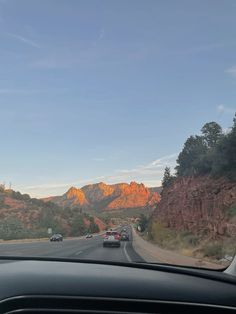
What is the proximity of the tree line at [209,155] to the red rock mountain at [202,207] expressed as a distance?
120 cm

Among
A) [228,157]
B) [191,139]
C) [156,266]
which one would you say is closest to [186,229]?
[228,157]

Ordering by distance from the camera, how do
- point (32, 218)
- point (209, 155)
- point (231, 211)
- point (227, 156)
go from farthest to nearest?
point (32, 218)
point (209, 155)
point (227, 156)
point (231, 211)

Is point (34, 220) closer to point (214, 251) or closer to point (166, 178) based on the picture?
point (166, 178)

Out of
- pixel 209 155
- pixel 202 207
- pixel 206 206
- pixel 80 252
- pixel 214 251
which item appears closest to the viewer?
pixel 214 251

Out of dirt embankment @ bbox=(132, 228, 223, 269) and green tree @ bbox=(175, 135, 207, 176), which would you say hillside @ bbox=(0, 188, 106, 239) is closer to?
green tree @ bbox=(175, 135, 207, 176)

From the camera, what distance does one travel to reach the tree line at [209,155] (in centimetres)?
6001

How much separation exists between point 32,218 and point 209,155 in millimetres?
70723

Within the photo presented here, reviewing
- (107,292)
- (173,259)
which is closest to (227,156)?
(173,259)

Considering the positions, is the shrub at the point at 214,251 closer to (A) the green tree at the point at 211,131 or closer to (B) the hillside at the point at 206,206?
(B) the hillside at the point at 206,206

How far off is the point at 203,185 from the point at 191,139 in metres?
27.1

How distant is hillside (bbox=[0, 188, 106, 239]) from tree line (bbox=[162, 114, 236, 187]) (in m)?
27.1

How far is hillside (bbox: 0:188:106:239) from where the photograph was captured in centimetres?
11238

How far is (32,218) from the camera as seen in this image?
437 feet

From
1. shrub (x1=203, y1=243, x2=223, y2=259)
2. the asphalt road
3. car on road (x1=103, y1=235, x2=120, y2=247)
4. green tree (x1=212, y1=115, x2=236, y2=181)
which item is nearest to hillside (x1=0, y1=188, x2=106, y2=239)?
car on road (x1=103, y1=235, x2=120, y2=247)
